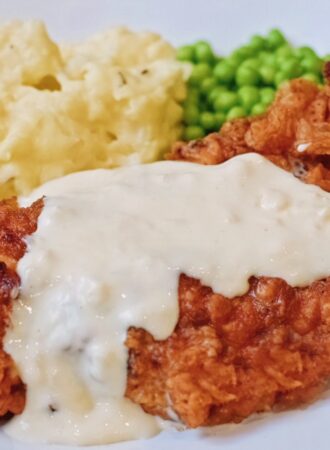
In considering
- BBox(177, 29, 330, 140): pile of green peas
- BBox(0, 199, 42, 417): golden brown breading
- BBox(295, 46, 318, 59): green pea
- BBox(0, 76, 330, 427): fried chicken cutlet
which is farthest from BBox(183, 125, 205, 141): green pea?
BBox(0, 76, 330, 427): fried chicken cutlet

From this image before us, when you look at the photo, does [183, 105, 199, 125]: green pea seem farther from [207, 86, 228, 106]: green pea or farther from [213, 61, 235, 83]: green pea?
[213, 61, 235, 83]: green pea

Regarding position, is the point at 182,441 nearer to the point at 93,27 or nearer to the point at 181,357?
the point at 181,357

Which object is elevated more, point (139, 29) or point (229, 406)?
point (139, 29)

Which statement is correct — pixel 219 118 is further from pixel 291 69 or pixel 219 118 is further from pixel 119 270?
pixel 119 270

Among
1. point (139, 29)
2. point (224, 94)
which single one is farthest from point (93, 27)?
point (224, 94)

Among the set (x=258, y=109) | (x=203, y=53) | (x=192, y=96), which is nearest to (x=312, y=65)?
(x=258, y=109)

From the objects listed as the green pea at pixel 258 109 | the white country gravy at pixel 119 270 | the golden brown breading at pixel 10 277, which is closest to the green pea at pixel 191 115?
the green pea at pixel 258 109

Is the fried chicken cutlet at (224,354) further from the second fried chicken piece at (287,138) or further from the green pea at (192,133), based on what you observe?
the green pea at (192,133)
